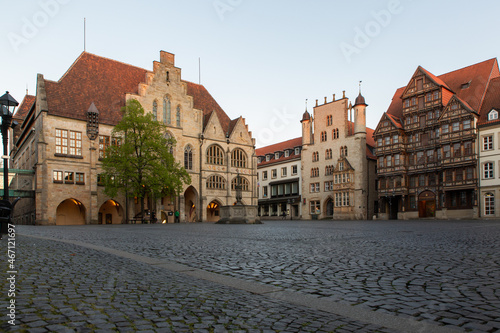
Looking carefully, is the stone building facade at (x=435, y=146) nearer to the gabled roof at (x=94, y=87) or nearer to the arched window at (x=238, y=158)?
the arched window at (x=238, y=158)

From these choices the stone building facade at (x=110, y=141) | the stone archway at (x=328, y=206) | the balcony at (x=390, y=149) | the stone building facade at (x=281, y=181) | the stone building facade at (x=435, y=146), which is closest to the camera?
the stone building facade at (x=110, y=141)

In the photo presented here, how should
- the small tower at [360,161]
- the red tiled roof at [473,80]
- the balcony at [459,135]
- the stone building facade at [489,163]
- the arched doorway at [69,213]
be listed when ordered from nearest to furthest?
the stone building facade at [489,163] < the arched doorway at [69,213] < the balcony at [459,135] < the red tiled roof at [473,80] < the small tower at [360,161]

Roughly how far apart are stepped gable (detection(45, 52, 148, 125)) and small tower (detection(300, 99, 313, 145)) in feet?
86.3

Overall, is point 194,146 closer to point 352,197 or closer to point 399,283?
point 352,197

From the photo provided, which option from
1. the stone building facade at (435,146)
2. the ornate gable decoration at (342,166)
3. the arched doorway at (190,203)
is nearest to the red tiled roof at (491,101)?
the stone building facade at (435,146)

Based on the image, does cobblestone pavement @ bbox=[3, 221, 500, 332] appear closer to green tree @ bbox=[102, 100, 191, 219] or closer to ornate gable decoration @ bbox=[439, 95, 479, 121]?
green tree @ bbox=[102, 100, 191, 219]

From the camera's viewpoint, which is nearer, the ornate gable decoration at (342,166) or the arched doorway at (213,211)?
the arched doorway at (213,211)

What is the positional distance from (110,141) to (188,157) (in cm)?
1028

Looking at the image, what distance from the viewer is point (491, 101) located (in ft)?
153

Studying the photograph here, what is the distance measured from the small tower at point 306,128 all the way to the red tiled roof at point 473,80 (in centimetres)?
1986

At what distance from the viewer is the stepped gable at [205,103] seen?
57281 millimetres

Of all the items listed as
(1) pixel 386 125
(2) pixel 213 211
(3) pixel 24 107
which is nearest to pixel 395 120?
(1) pixel 386 125

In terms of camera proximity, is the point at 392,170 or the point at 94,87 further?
the point at 392,170

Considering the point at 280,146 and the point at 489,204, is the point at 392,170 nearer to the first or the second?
the point at 489,204
